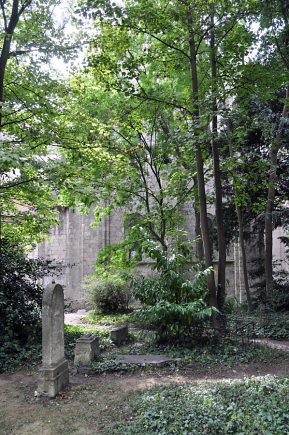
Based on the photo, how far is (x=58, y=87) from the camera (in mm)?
10062

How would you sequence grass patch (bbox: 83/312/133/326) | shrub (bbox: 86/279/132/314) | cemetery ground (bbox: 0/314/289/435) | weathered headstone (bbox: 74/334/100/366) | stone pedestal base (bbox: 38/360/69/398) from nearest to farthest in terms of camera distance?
cemetery ground (bbox: 0/314/289/435) → stone pedestal base (bbox: 38/360/69/398) → weathered headstone (bbox: 74/334/100/366) → grass patch (bbox: 83/312/133/326) → shrub (bbox: 86/279/132/314)

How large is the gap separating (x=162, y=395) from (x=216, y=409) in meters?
1.10

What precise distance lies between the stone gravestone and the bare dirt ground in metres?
0.20

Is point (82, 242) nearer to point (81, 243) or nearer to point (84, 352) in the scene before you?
point (81, 243)

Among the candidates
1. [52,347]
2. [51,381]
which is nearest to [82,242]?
[52,347]

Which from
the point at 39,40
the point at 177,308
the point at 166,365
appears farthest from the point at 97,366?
the point at 39,40

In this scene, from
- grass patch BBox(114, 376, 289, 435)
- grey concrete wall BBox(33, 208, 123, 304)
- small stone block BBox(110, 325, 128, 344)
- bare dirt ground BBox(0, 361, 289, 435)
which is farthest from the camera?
grey concrete wall BBox(33, 208, 123, 304)

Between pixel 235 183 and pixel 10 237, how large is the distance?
7.15 m

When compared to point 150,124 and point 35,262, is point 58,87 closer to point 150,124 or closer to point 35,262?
point 35,262

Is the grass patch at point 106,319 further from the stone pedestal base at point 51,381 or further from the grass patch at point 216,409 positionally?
the grass patch at point 216,409

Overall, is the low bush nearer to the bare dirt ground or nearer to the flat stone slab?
the flat stone slab

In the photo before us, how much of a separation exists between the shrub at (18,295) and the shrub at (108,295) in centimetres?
651

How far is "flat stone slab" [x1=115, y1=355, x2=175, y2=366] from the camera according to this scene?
8047 millimetres

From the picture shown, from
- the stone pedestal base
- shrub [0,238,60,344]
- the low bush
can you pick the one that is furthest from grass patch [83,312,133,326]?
the stone pedestal base
